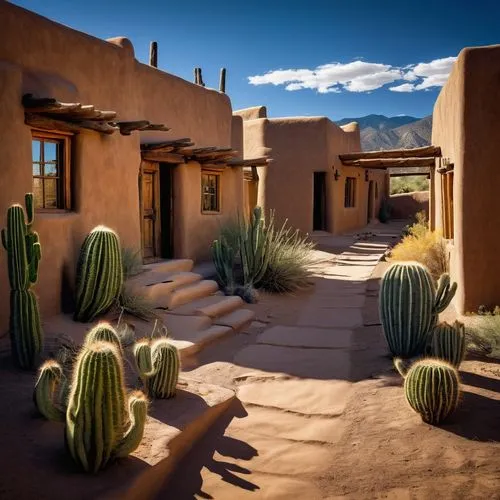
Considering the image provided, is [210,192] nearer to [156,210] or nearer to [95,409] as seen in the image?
[156,210]

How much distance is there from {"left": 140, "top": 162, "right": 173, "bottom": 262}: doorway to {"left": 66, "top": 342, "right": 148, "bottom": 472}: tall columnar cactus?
20.8ft

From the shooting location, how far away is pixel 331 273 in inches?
459

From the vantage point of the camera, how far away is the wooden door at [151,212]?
9.73 metres

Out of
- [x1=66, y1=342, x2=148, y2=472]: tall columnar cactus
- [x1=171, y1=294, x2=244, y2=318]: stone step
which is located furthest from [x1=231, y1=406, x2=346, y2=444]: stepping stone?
[x1=171, y1=294, x2=244, y2=318]: stone step

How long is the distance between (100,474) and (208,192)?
8.79 metres

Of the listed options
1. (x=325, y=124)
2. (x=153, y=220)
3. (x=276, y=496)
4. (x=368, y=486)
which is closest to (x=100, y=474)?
(x=276, y=496)

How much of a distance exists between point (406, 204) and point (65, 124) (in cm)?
2256

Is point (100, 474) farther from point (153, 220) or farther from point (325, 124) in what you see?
point (325, 124)

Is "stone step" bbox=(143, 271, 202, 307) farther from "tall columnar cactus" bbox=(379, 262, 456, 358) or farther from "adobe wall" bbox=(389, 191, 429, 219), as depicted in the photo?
"adobe wall" bbox=(389, 191, 429, 219)

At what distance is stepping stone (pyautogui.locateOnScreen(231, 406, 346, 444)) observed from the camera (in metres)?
3.99

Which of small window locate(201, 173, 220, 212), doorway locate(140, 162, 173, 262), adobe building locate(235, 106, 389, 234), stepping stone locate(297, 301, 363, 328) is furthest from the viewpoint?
adobe building locate(235, 106, 389, 234)

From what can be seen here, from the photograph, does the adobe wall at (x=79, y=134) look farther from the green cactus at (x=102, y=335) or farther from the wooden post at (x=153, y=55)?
the green cactus at (x=102, y=335)

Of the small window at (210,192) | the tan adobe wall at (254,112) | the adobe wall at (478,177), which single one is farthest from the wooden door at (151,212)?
the tan adobe wall at (254,112)

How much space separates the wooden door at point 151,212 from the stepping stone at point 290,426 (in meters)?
5.79
